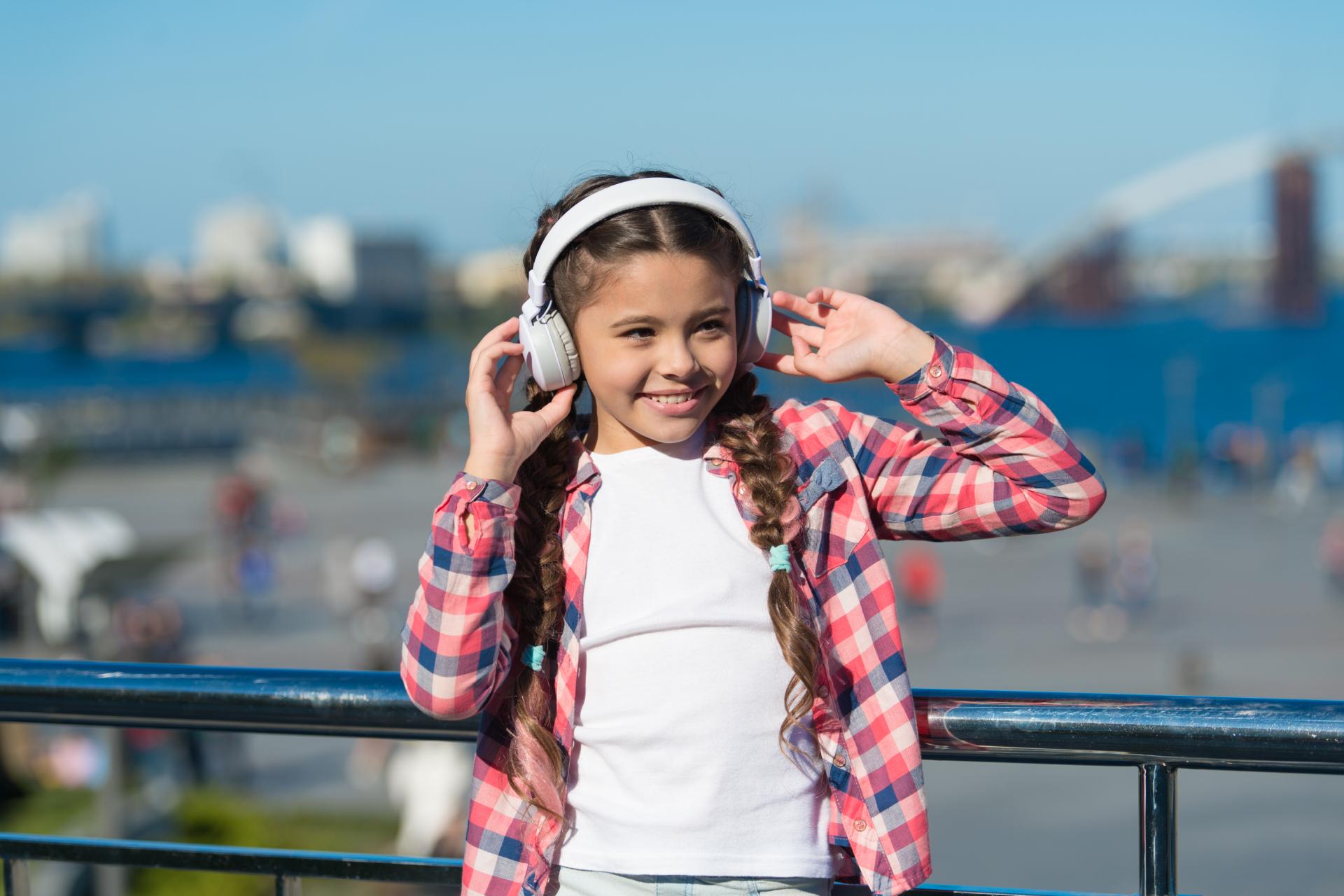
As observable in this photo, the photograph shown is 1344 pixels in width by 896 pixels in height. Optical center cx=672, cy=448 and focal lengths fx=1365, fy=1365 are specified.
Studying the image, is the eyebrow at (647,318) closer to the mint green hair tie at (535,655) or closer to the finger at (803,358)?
the finger at (803,358)

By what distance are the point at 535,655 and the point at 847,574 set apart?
1.19 feet

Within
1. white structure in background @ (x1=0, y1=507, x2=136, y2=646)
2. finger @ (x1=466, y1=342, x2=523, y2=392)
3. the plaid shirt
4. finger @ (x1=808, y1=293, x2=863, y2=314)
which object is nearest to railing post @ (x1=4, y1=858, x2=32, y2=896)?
the plaid shirt

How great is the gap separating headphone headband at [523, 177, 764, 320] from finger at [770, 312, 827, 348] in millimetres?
192

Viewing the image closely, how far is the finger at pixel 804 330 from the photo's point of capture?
173 cm

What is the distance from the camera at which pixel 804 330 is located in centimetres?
174

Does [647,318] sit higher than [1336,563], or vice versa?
[1336,563]

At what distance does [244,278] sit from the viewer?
9050 cm

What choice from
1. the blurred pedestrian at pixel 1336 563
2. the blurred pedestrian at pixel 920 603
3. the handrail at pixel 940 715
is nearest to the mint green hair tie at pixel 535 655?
the handrail at pixel 940 715

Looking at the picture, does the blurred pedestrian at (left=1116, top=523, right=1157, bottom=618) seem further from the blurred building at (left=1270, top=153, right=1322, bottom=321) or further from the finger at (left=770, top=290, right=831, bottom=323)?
the blurred building at (left=1270, top=153, right=1322, bottom=321)

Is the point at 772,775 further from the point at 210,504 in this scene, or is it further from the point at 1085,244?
the point at 1085,244

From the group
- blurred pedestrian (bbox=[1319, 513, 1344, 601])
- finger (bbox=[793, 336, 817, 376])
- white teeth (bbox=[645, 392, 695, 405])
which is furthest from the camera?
blurred pedestrian (bbox=[1319, 513, 1344, 601])

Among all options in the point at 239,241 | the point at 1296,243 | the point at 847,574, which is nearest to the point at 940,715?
the point at 847,574

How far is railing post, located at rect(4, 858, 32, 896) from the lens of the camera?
1.88 meters

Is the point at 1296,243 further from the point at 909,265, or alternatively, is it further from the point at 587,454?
the point at 587,454
